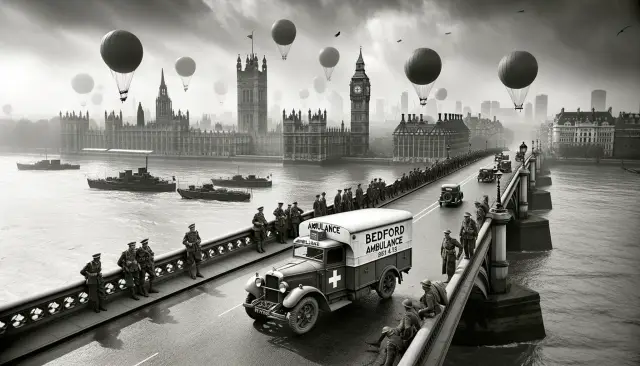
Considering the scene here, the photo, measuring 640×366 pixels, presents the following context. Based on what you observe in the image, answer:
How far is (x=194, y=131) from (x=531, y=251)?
12385 cm

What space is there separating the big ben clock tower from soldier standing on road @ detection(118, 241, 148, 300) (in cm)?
13100

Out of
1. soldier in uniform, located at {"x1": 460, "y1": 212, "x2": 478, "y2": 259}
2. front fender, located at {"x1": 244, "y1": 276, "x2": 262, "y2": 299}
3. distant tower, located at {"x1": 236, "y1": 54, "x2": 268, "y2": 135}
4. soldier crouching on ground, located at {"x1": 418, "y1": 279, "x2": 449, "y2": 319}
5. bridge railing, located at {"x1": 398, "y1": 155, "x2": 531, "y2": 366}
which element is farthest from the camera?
distant tower, located at {"x1": 236, "y1": 54, "x2": 268, "y2": 135}

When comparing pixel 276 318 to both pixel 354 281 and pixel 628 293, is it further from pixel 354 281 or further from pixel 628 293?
pixel 628 293

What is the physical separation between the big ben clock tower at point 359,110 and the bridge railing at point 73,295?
5010 inches

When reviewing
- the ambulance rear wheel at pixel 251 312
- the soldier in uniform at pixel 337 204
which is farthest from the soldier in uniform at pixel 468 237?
the soldier in uniform at pixel 337 204

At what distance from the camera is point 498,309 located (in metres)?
21.8

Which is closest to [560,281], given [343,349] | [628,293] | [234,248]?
[628,293]

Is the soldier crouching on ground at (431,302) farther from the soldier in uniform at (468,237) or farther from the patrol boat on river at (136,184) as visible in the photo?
the patrol boat on river at (136,184)

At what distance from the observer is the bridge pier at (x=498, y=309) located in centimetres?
2162

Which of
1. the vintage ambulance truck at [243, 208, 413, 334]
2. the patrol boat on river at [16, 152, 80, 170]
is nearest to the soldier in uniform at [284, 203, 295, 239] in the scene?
the vintage ambulance truck at [243, 208, 413, 334]

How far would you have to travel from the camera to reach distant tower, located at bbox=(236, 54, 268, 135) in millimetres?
171000

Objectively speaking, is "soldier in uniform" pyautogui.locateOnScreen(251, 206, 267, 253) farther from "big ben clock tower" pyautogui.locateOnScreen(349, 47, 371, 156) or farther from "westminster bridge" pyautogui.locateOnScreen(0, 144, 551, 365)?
"big ben clock tower" pyautogui.locateOnScreen(349, 47, 371, 156)

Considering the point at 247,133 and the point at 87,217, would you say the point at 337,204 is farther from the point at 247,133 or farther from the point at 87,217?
the point at 247,133

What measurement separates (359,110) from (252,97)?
43.9 meters
